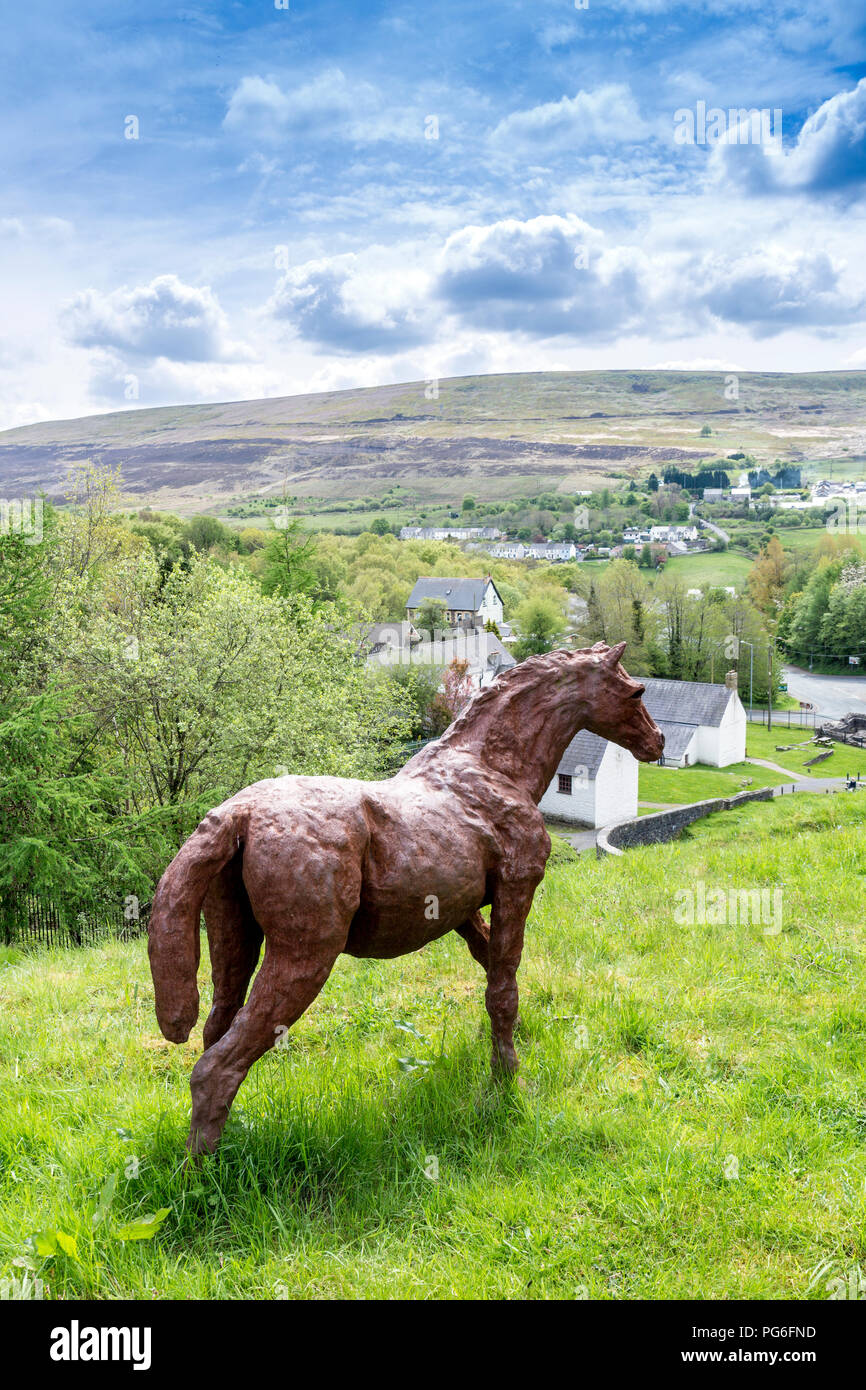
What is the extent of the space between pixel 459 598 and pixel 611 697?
244ft

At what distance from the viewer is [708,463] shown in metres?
186

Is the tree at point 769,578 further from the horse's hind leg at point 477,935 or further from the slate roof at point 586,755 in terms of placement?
the horse's hind leg at point 477,935

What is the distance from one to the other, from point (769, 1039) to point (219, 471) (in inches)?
7006

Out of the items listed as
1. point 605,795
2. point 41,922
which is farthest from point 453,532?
point 41,922

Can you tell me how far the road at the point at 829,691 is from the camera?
226ft

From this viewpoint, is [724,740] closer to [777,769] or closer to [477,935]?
[777,769]

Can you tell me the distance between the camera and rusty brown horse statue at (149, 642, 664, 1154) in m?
4.14

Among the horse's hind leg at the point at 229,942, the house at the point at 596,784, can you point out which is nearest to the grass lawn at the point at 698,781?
the house at the point at 596,784

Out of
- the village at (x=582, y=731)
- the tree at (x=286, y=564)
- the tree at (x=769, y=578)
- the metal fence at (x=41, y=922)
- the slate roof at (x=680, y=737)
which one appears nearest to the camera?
the metal fence at (x=41, y=922)

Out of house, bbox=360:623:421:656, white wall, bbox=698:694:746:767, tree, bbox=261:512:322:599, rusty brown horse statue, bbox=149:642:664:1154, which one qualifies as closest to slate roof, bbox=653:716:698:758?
white wall, bbox=698:694:746:767

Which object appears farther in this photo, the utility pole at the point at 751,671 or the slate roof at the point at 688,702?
the utility pole at the point at 751,671

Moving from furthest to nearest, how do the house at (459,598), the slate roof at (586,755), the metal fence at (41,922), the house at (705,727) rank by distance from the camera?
the house at (459,598) → the house at (705,727) → the slate roof at (586,755) → the metal fence at (41,922)

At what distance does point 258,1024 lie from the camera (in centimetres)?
417

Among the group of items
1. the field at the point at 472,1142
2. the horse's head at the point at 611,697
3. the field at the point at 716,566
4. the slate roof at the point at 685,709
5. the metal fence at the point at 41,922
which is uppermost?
the field at the point at 716,566
